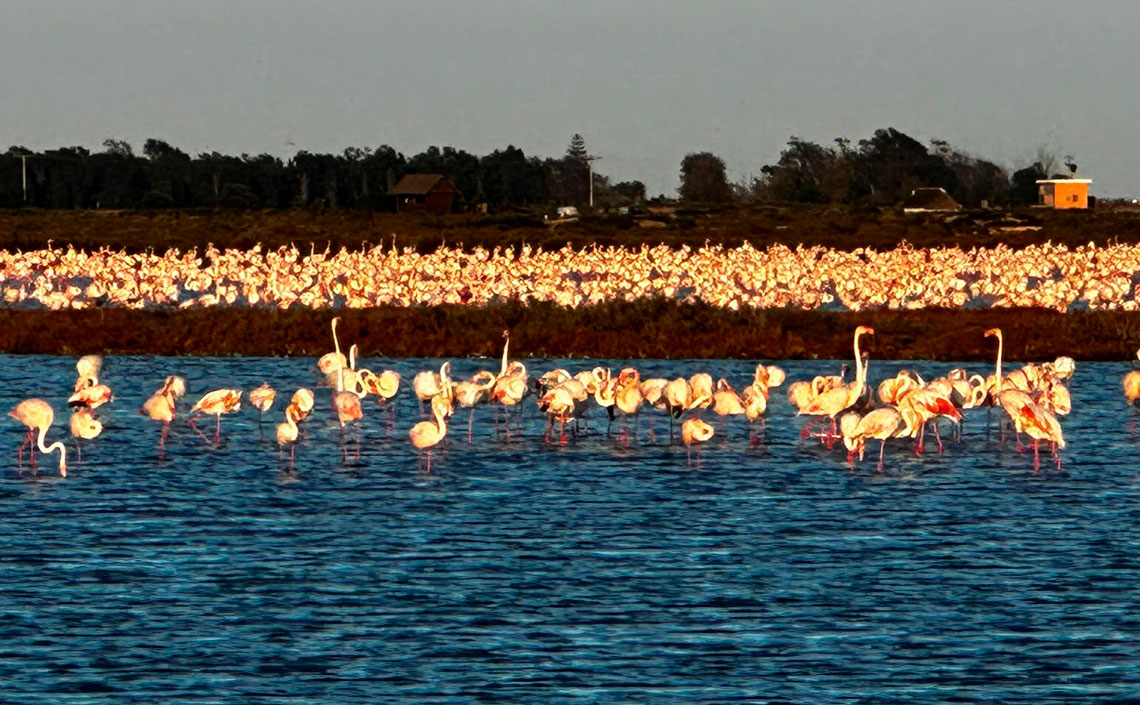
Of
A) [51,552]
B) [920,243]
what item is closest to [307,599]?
[51,552]

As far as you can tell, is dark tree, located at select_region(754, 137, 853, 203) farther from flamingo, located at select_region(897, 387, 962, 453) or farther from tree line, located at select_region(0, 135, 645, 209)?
flamingo, located at select_region(897, 387, 962, 453)

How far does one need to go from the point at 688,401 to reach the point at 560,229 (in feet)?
215

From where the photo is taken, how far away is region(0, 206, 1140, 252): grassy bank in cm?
8288

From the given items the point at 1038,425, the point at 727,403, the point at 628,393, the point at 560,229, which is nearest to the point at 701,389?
the point at 727,403

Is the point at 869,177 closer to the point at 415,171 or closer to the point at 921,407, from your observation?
the point at 415,171

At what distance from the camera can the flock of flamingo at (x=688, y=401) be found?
22500mm

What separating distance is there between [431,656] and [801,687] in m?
2.38

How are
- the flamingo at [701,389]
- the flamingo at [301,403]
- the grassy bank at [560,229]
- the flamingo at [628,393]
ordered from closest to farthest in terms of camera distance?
the flamingo at [301,403] → the flamingo at [628,393] → the flamingo at [701,389] → the grassy bank at [560,229]

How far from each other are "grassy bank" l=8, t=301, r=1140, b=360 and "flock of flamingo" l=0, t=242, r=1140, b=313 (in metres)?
2.59

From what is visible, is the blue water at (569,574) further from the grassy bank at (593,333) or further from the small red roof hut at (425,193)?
the small red roof hut at (425,193)

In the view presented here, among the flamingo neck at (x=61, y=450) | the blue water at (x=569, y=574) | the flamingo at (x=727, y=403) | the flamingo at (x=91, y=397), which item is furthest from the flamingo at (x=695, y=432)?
the flamingo at (x=91, y=397)

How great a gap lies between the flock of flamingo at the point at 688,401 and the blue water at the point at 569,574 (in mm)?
418

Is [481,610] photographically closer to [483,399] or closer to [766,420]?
[483,399]

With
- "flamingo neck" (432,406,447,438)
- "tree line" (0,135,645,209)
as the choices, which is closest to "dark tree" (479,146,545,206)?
"tree line" (0,135,645,209)
